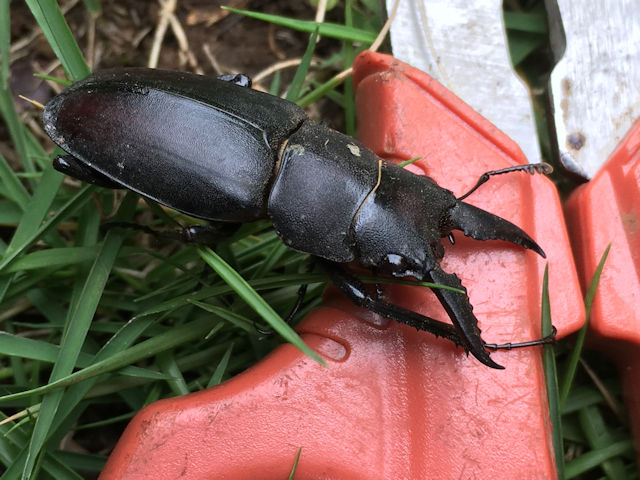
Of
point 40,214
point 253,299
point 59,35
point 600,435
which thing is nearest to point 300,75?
point 59,35

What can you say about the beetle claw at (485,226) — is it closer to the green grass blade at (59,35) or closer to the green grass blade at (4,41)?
the green grass blade at (59,35)

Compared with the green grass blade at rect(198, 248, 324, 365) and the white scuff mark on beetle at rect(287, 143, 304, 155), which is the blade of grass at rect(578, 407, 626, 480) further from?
the white scuff mark on beetle at rect(287, 143, 304, 155)

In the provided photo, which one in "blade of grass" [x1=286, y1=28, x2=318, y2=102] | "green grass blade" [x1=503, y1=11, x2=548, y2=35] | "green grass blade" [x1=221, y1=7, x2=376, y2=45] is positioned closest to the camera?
"blade of grass" [x1=286, y1=28, x2=318, y2=102]

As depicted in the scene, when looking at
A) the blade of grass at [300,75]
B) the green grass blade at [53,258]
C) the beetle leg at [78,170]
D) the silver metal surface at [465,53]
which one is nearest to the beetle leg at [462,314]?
the silver metal surface at [465,53]

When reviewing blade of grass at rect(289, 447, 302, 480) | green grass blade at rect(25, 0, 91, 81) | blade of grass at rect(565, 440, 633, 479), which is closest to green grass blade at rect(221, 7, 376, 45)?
green grass blade at rect(25, 0, 91, 81)

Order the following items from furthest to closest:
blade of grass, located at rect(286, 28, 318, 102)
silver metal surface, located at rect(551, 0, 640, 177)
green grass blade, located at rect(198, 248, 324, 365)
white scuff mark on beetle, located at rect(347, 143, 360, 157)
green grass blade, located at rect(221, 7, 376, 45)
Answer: green grass blade, located at rect(221, 7, 376, 45) → blade of grass, located at rect(286, 28, 318, 102) → silver metal surface, located at rect(551, 0, 640, 177) → white scuff mark on beetle, located at rect(347, 143, 360, 157) → green grass blade, located at rect(198, 248, 324, 365)

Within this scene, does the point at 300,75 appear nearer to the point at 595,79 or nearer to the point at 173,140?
the point at 173,140

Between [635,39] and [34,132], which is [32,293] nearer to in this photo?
[34,132]
